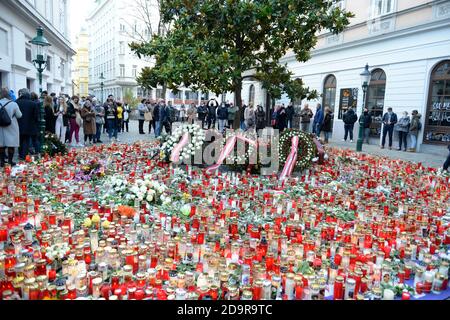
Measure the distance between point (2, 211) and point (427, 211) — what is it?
260 inches

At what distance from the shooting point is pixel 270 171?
8398mm

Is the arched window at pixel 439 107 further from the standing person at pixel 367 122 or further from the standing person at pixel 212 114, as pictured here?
the standing person at pixel 212 114

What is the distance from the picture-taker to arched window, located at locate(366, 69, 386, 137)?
54.5 ft

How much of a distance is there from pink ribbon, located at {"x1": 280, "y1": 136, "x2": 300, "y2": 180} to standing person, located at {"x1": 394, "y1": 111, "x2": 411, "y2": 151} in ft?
26.3

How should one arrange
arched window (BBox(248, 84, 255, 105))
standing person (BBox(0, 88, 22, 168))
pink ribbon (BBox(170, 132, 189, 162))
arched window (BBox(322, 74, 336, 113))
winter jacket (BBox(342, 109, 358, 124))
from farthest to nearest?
arched window (BBox(248, 84, 255, 105)) < arched window (BBox(322, 74, 336, 113)) < winter jacket (BBox(342, 109, 358, 124)) < pink ribbon (BBox(170, 132, 189, 162)) < standing person (BBox(0, 88, 22, 168))

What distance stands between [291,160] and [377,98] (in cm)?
1078

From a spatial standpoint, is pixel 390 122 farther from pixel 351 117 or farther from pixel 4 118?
pixel 4 118

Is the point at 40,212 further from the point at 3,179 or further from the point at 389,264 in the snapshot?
the point at 389,264

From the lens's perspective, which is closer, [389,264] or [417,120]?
[389,264]

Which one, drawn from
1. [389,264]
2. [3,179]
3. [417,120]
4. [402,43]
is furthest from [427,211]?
[402,43]

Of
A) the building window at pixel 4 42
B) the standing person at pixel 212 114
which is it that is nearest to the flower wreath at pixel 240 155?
the standing person at pixel 212 114

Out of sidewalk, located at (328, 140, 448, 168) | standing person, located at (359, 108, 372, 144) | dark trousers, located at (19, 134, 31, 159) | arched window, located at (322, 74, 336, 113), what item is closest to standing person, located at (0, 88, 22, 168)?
dark trousers, located at (19, 134, 31, 159)

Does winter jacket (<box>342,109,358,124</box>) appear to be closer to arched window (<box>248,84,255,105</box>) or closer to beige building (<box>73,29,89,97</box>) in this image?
arched window (<box>248,84,255,105</box>)

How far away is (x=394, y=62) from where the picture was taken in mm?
15609
